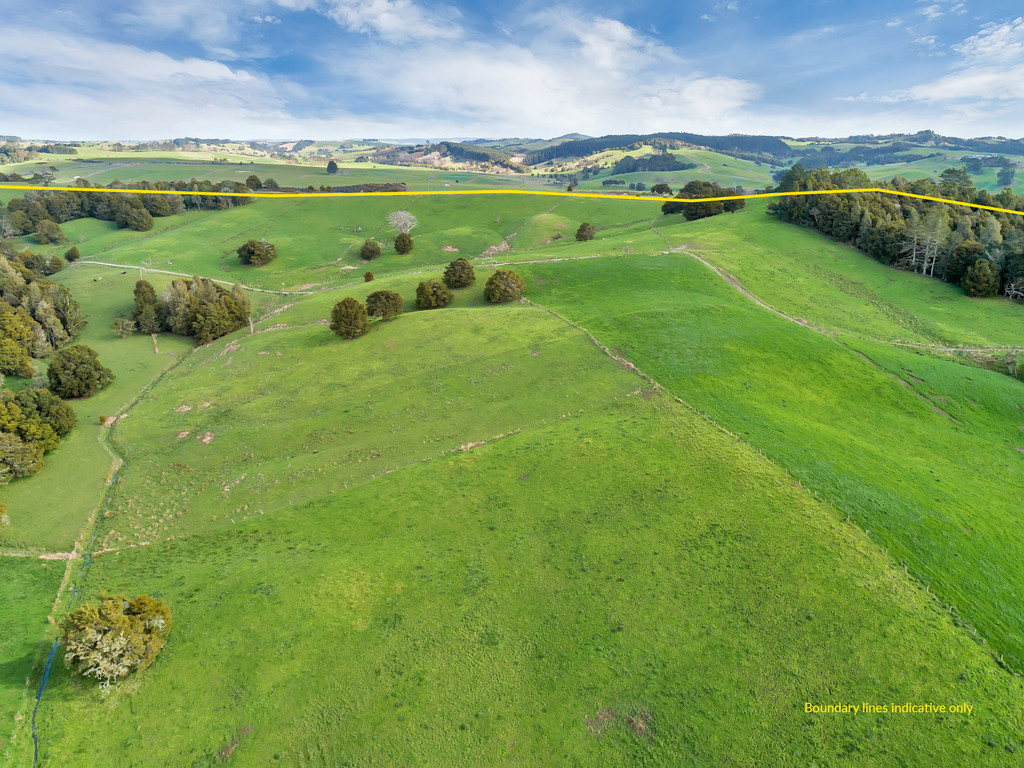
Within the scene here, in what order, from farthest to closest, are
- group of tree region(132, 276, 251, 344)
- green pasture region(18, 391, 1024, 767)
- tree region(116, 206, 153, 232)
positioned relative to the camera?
1. tree region(116, 206, 153, 232)
2. group of tree region(132, 276, 251, 344)
3. green pasture region(18, 391, 1024, 767)

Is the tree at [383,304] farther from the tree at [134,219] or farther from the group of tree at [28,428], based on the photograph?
the tree at [134,219]

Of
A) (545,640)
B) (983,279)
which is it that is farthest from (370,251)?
(983,279)

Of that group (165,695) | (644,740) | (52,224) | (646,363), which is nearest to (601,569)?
(644,740)

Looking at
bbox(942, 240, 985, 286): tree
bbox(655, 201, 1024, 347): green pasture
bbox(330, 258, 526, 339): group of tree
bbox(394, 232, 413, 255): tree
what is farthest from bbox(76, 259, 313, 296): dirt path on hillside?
bbox(942, 240, 985, 286): tree

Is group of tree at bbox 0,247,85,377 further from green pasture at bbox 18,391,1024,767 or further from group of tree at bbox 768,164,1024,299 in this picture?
group of tree at bbox 768,164,1024,299

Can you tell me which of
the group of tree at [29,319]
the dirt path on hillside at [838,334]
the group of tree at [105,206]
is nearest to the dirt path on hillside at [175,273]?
the group of tree at [29,319]
